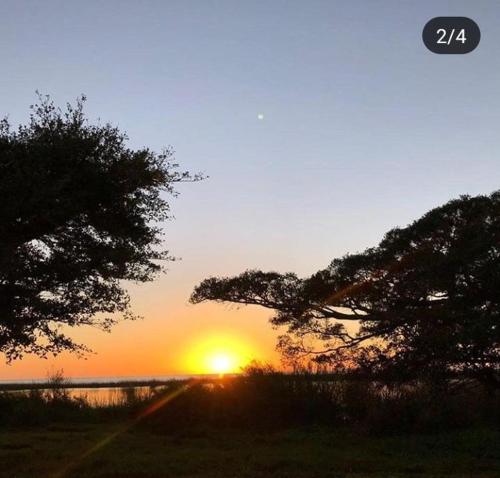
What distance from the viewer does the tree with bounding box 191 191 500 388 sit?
17.5 meters

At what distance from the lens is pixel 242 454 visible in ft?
51.2

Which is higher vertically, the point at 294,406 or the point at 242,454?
the point at 294,406

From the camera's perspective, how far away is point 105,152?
50.9 feet

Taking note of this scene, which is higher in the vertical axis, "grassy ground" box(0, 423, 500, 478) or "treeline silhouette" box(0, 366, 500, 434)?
"treeline silhouette" box(0, 366, 500, 434)

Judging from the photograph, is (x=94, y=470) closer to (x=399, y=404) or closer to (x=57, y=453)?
(x=57, y=453)

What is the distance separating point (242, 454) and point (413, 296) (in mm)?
7043

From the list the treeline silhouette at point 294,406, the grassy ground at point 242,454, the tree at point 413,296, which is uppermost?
the tree at point 413,296

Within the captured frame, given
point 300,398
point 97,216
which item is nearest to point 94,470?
point 97,216

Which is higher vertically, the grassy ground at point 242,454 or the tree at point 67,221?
the tree at point 67,221

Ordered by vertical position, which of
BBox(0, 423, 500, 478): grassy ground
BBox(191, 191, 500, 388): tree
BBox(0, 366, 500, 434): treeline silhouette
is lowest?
BBox(0, 423, 500, 478): grassy ground

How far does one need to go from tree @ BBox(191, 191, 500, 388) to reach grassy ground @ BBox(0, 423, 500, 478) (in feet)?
7.40

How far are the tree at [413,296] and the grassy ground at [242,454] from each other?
2255 millimetres

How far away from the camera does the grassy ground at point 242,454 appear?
13.4 m

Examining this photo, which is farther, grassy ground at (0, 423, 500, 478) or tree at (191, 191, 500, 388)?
tree at (191, 191, 500, 388)
